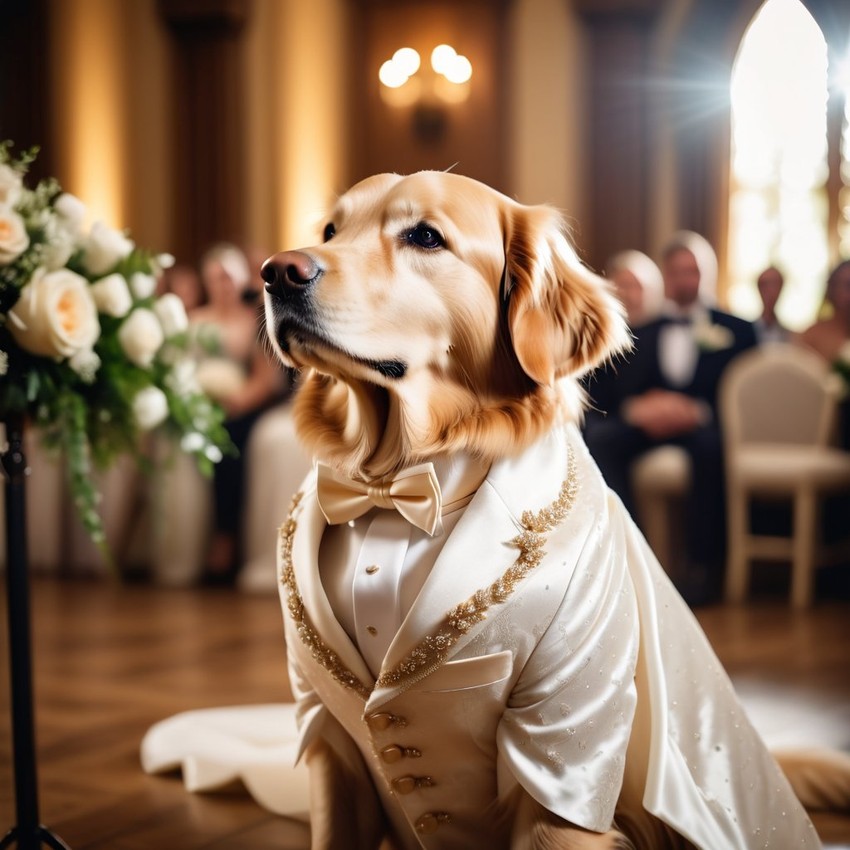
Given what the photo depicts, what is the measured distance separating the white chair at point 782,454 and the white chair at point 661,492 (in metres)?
0.21

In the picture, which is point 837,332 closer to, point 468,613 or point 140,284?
point 140,284

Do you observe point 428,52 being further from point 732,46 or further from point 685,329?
point 685,329

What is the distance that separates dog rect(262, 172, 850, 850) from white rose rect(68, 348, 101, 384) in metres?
0.41

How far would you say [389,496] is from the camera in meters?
1.37

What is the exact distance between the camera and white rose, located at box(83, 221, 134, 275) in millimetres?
1784

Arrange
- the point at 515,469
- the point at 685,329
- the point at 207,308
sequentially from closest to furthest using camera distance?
the point at 515,469, the point at 685,329, the point at 207,308

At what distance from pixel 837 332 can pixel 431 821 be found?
4.22m

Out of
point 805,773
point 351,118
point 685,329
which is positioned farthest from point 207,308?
point 805,773

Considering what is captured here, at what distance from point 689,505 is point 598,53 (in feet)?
13.0

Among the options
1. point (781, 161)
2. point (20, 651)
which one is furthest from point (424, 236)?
point (781, 161)

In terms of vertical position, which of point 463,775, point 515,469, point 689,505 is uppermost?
point 515,469

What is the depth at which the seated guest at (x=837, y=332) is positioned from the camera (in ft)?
14.9

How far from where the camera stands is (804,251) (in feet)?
25.7

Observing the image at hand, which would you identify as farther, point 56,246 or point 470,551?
point 56,246
